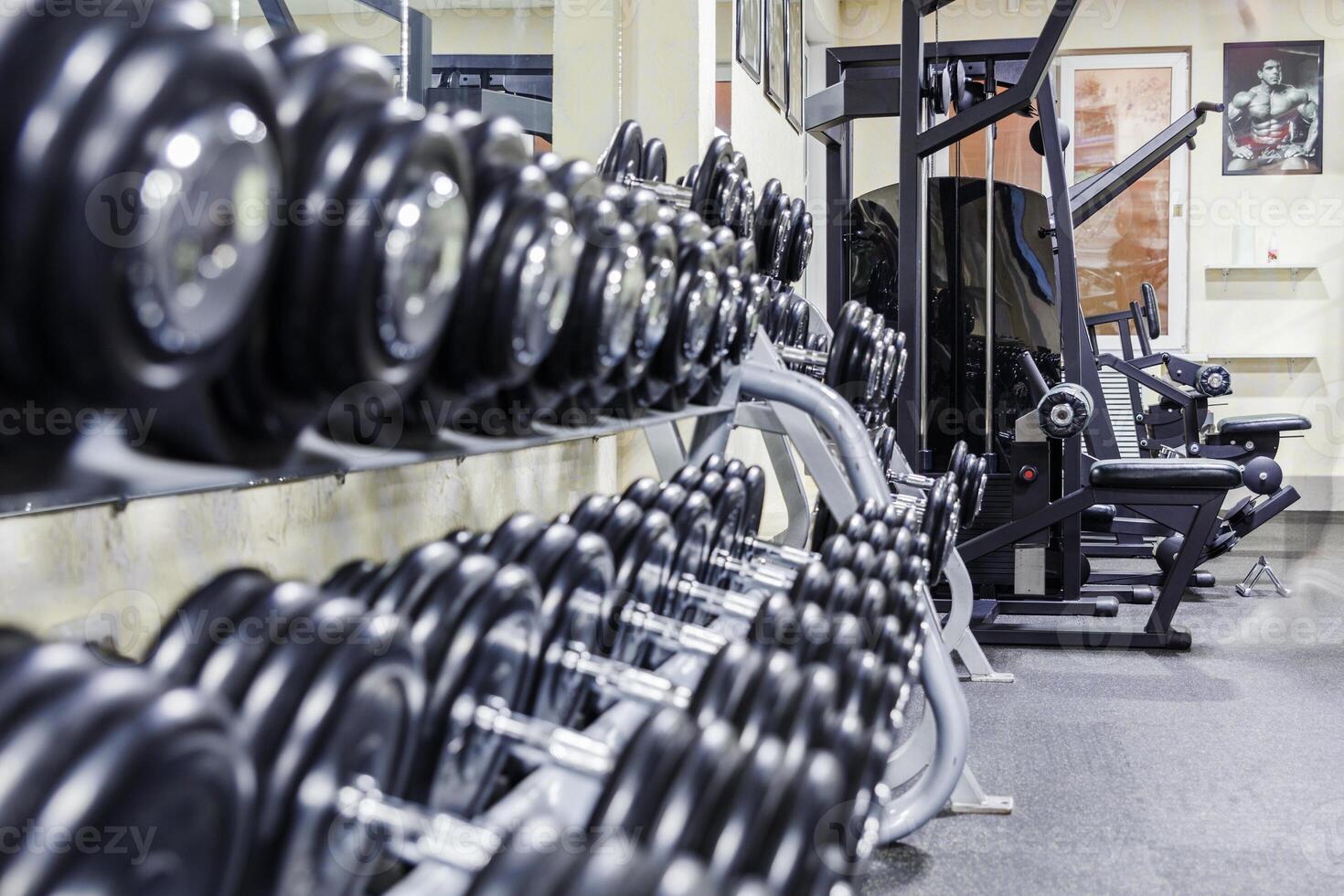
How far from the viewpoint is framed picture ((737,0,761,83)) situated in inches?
154

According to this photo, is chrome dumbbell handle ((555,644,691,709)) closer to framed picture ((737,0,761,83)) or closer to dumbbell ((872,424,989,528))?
dumbbell ((872,424,989,528))

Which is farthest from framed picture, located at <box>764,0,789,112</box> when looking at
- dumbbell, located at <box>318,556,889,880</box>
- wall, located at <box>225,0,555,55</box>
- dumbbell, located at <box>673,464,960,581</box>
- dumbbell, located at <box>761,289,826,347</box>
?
dumbbell, located at <box>318,556,889,880</box>

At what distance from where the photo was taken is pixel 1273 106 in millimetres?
7172

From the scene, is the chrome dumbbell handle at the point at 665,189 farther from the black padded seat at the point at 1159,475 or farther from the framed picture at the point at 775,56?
the framed picture at the point at 775,56

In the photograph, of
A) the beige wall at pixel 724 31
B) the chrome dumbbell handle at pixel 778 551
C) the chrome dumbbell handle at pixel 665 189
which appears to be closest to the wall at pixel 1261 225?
the beige wall at pixel 724 31

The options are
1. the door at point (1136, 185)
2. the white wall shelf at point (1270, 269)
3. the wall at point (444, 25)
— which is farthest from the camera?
the door at point (1136, 185)

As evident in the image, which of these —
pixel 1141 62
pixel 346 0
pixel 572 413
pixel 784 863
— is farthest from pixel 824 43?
pixel 784 863

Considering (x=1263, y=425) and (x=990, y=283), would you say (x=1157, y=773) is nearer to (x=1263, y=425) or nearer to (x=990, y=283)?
(x=990, y=283)

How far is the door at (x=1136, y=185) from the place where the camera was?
725cm

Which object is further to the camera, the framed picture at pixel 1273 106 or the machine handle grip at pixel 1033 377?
the framed picture at pixel 1273 106

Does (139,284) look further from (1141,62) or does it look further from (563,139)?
(1141,62)

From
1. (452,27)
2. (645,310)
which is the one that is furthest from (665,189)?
(645,310)

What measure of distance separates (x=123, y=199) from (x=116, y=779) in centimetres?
25

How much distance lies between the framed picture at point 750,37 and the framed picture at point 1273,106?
440 centimetres
